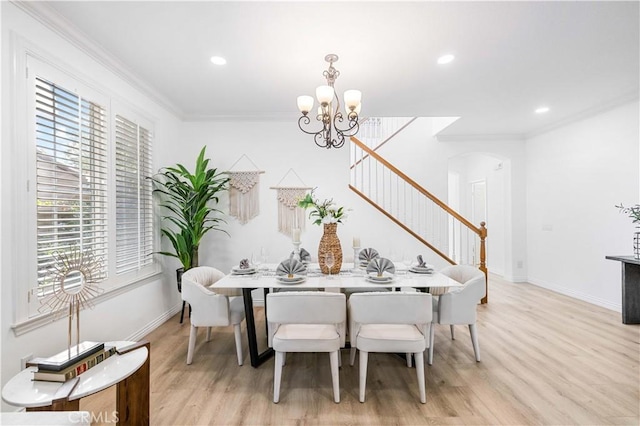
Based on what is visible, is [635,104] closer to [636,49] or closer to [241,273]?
[636,49]


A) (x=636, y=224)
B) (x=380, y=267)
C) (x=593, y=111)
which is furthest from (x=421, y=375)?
(x=593, y=111)

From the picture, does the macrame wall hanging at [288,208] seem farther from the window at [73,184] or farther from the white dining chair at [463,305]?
the white dining chair at [463,305]

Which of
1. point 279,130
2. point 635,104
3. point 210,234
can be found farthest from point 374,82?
point 635,104

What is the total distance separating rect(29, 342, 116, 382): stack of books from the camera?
1.34 metres

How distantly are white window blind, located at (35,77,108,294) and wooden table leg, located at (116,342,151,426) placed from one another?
3.27ft

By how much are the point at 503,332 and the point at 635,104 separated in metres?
3.25

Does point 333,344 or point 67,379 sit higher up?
point 67,379

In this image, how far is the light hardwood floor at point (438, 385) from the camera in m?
1.94

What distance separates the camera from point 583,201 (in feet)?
14.5

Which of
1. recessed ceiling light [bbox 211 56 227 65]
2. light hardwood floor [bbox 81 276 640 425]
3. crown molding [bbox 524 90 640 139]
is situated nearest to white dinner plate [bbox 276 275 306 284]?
light hardwood floor [bbox 81 276 640 425]

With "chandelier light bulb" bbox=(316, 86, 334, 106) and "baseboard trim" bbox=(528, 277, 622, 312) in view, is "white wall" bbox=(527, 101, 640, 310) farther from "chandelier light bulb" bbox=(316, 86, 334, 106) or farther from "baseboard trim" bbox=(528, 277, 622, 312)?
"chandelier light bulb" bbox=(316, 86, 334, 106)

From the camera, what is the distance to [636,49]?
2.59 m

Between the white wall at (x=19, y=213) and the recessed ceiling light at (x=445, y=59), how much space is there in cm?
302

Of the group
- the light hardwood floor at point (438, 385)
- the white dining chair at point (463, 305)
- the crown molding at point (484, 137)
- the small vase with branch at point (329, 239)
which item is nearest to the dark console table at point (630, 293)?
the light hardwood floor at point (438, 385)
